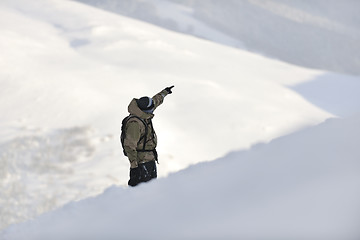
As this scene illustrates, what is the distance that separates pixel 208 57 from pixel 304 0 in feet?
147

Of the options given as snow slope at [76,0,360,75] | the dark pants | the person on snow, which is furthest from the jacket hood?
snow slope at [76,0,360,75]

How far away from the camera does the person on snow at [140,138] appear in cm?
439

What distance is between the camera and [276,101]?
46.7 feet

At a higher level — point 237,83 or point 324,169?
point 237,83

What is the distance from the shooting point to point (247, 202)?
285 centimetres

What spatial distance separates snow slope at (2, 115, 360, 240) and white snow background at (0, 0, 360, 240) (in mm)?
10

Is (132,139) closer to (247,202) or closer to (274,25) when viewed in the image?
(247,202)

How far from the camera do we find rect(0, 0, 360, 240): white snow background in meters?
2.79

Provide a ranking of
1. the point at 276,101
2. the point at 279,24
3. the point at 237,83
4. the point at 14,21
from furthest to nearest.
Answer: the point at 279,24, the point at 14,21, the point at 237,83, the point at 276,101

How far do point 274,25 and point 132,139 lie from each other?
1926 inches

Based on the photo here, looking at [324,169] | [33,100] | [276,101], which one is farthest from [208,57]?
[324,169]

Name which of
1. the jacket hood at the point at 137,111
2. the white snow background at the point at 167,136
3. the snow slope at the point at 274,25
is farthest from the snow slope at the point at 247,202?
the snow slope at the point at 274,25

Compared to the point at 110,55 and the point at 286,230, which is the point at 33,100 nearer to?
the point at 110,55

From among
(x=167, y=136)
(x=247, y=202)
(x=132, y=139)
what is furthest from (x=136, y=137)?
(x=167, y=136)
